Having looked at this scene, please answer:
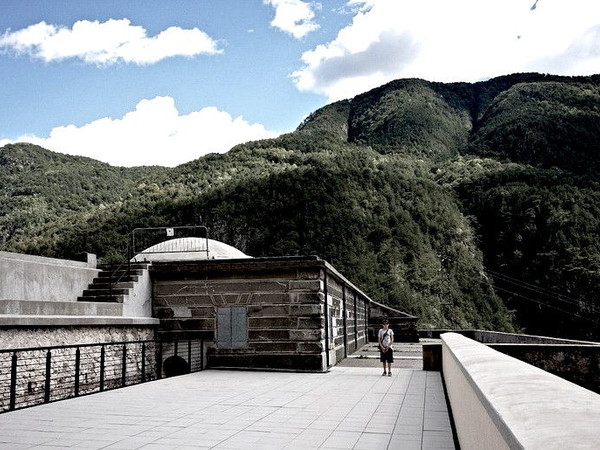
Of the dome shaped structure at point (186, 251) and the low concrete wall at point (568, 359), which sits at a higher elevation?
the dome shaped structure at point (186, 251)

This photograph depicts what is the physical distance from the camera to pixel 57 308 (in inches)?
451

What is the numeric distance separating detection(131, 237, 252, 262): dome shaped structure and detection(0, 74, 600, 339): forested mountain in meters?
31.5

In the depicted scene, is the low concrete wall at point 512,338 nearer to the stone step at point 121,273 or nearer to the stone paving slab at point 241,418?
the stone paving slab at point 241,418

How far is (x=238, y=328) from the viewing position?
15.0m

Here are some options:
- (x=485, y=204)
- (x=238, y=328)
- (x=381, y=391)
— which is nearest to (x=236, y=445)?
(x=381, y=391)

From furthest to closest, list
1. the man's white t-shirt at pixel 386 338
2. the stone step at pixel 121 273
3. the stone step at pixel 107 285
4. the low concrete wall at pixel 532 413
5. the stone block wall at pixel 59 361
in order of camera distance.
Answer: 1. the stone step at pixel 121 273
2. the stone step at pixel 107 285
3. the man's white t-shirt at pixel 386 338
4. the stone block wall at pixel 59 361
5. the low concrete wall at pixel 532 413

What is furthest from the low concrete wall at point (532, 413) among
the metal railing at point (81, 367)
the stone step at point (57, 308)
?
the stone step at point (57, 308)

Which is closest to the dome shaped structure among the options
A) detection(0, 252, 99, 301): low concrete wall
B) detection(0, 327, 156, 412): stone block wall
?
detection(0, 252, 99, 301): low concrete wall

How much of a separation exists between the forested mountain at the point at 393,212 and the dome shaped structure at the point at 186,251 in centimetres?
3151

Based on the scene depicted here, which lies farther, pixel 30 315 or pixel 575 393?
pixel 30 315

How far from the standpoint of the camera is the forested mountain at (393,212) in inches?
2477

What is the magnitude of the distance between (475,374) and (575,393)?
151 centimetres

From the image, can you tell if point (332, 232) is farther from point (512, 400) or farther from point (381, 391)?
point (512, 400)

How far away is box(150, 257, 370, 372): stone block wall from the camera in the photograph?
14.7m
